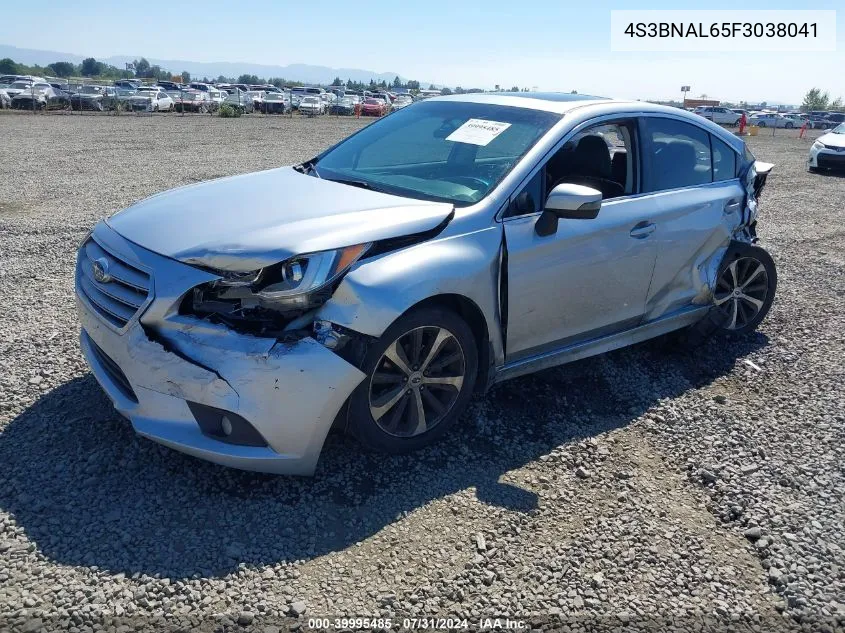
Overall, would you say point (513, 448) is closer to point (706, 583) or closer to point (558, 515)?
point (558, 515)

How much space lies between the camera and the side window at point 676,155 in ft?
14.9

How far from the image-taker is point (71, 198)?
988 cm

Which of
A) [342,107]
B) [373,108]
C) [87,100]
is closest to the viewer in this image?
[87,100]

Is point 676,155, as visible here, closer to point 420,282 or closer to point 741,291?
point 741,291

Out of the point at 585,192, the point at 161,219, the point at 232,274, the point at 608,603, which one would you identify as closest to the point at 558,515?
the point at 608,603

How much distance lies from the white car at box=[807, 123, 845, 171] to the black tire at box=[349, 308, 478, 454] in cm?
1729

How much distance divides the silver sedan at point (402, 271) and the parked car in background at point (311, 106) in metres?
37.8

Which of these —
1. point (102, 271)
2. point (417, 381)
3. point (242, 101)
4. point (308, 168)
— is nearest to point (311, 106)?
point (242, 101)

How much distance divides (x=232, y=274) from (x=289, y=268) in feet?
0.81

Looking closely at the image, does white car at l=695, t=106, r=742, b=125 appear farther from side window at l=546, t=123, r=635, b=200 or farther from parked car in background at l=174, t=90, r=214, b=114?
side window at l=546, t=123, r=635, b=200

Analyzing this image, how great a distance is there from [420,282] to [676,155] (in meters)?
2.48

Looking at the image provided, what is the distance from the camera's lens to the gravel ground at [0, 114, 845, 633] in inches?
104

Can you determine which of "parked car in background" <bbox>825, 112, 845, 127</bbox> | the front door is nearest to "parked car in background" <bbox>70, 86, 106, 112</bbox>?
the front door

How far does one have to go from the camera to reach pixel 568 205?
3557 millimetres
